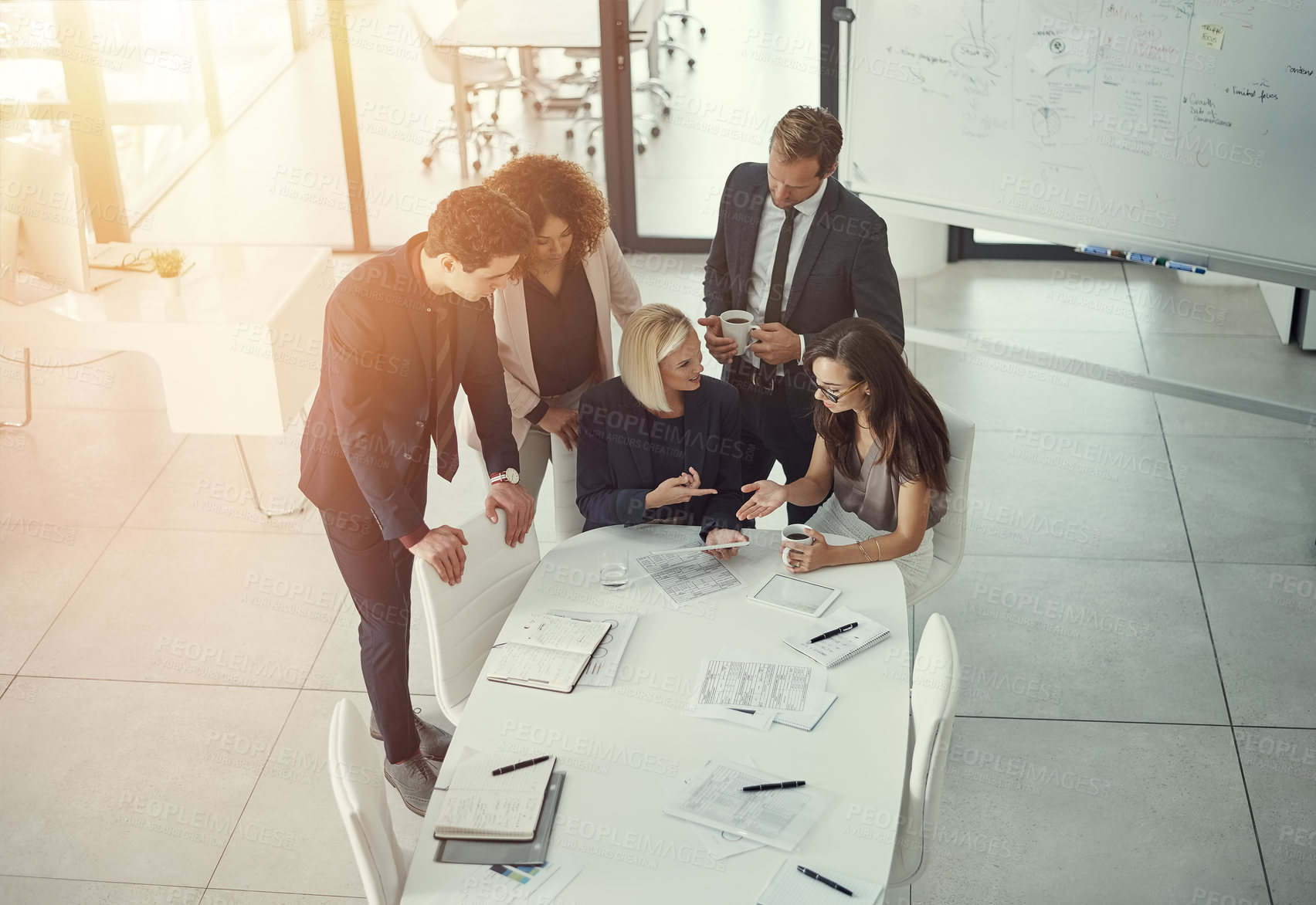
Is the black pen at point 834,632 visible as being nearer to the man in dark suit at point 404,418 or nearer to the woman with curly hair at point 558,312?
the man in dark suit at point 404,418

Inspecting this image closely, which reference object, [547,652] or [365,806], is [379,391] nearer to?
[547,652]

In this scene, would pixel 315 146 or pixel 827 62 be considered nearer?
pixel 827 62

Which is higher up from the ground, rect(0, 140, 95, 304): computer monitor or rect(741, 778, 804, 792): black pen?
rect(0, 140, 95, 304): computer monitor

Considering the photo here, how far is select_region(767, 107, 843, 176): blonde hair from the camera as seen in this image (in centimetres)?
332

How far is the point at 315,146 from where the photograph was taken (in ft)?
23.5

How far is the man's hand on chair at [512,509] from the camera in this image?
10.3ft

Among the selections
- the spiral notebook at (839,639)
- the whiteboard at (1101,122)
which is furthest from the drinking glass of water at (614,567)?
the whiteboard at (1101,122)

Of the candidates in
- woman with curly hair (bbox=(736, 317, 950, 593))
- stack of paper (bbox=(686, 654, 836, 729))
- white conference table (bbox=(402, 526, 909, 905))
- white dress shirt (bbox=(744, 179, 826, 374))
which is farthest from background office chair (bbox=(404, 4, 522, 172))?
stack of paper (bbox=(686, 654, 836, 729))

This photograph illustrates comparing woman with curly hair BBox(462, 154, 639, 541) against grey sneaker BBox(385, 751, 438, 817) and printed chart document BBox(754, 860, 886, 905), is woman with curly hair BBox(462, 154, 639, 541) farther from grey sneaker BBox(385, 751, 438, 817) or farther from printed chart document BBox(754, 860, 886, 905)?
printed chart document BBox(754, 860, 886, 905)

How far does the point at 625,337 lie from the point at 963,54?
7.55 ft

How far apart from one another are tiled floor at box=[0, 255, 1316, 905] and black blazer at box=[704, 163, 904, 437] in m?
1.14

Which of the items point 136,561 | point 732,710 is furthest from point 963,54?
point 136,561

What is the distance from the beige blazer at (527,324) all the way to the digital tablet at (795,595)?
3.01ft

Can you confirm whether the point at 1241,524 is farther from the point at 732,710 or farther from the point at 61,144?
the point at 61,144
